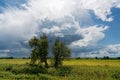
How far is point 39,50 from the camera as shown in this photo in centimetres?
8856

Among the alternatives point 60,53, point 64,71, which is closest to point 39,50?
point 60,53

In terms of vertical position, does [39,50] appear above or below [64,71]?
above

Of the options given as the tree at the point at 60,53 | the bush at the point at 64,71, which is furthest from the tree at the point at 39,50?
the bush at the point at 64,71

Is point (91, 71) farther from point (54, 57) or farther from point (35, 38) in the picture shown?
point (35, 38)

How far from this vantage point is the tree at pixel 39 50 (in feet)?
287

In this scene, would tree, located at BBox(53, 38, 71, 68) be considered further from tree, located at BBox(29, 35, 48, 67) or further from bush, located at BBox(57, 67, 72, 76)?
bush, located at BBox(57, 67, 72, 76)

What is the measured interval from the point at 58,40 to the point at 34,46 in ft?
25.7

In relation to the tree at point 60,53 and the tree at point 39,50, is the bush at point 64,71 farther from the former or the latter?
the tree at point 39,50

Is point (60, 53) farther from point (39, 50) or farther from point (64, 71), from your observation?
point (64, 71)

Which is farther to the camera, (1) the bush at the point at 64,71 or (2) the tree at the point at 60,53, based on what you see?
(2) the tree at the point at 60,53

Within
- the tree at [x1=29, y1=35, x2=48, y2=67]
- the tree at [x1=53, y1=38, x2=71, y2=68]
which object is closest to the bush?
the tree at [x1=53, y1=38, x2=71, y2=68]

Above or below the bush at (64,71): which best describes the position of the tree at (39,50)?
above

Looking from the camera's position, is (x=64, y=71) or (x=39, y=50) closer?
(x=64, y=71)

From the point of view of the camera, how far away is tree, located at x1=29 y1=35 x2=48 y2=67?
287 ft
